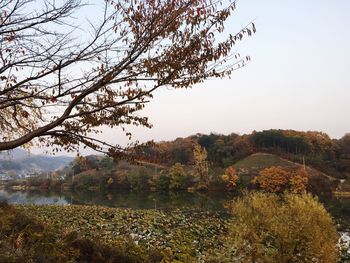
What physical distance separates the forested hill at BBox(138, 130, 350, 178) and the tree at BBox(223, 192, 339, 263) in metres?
106

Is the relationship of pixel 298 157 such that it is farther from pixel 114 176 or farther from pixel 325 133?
pixel 114 176

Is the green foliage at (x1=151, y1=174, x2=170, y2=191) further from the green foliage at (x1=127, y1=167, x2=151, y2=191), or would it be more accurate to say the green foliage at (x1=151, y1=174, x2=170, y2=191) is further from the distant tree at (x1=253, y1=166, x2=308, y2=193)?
the distant tree at (x1=253, y1=166, x2=308, y2=193)

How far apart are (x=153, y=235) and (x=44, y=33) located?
51.7 feet

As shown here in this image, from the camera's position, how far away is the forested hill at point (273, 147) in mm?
130375

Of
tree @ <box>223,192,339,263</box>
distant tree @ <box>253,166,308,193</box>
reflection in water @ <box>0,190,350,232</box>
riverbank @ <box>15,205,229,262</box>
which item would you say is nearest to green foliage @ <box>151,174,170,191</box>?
reflection in water @ <box>0,190,350,232</box>

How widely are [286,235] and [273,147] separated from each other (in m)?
129

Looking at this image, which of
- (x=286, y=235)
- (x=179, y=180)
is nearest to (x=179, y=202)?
(x=179, y=180)

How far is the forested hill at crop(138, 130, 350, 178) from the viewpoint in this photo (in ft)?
428

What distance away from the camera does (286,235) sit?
17594 mm

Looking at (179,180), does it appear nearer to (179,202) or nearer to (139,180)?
(139,180)

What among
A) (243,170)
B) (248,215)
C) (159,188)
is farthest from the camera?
(243,170)

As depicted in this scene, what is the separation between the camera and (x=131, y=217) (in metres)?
26.6

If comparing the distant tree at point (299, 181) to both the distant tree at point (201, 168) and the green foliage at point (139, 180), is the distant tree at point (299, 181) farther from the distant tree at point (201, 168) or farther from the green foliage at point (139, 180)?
the green foliage at point (139, 180)

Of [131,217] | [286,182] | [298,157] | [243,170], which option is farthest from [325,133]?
[131,217]
